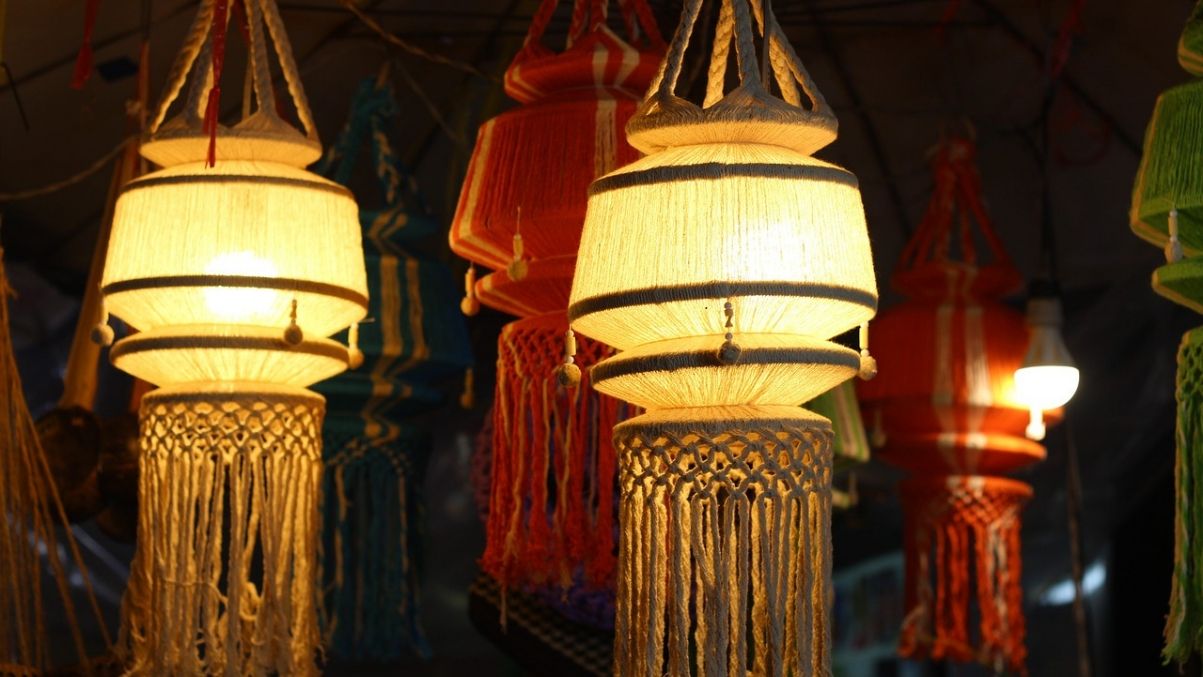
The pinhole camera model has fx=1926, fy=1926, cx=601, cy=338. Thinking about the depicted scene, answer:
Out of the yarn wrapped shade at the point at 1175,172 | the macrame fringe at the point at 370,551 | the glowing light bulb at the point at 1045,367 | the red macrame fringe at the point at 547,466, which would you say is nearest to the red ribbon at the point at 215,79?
the red macrame fringe at the point at 547,466

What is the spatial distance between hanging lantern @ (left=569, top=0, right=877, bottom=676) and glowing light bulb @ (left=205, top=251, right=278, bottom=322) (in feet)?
1.46

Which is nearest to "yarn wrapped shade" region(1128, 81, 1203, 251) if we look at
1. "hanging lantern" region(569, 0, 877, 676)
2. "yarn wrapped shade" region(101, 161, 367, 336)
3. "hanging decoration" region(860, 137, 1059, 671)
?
"hanging lantern" region(569, 0, 877, 676)

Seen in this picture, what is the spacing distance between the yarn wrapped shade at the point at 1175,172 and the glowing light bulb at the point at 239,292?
35.7 inches

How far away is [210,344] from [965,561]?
4.93ft

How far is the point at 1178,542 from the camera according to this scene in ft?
6.04

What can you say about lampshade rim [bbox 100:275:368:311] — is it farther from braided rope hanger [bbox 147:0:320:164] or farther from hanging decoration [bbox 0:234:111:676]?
hanging decoration [bbox 0:234:111:676]

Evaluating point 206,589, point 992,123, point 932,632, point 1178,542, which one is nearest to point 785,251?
point 1178,542

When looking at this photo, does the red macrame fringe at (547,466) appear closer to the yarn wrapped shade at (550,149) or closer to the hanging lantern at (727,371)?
the yarn wrapped shade at (550,149)

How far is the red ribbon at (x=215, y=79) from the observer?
2.09 metres

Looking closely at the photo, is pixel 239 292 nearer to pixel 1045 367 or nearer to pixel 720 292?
pixel 720 292

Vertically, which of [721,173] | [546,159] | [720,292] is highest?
[546,159]

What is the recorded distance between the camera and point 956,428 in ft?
9.81

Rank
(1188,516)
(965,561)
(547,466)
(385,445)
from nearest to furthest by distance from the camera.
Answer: (1188,516) → (547,466) → (385,445) → (965,561)

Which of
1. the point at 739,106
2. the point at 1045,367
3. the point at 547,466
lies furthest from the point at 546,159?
the point at 1045,367
